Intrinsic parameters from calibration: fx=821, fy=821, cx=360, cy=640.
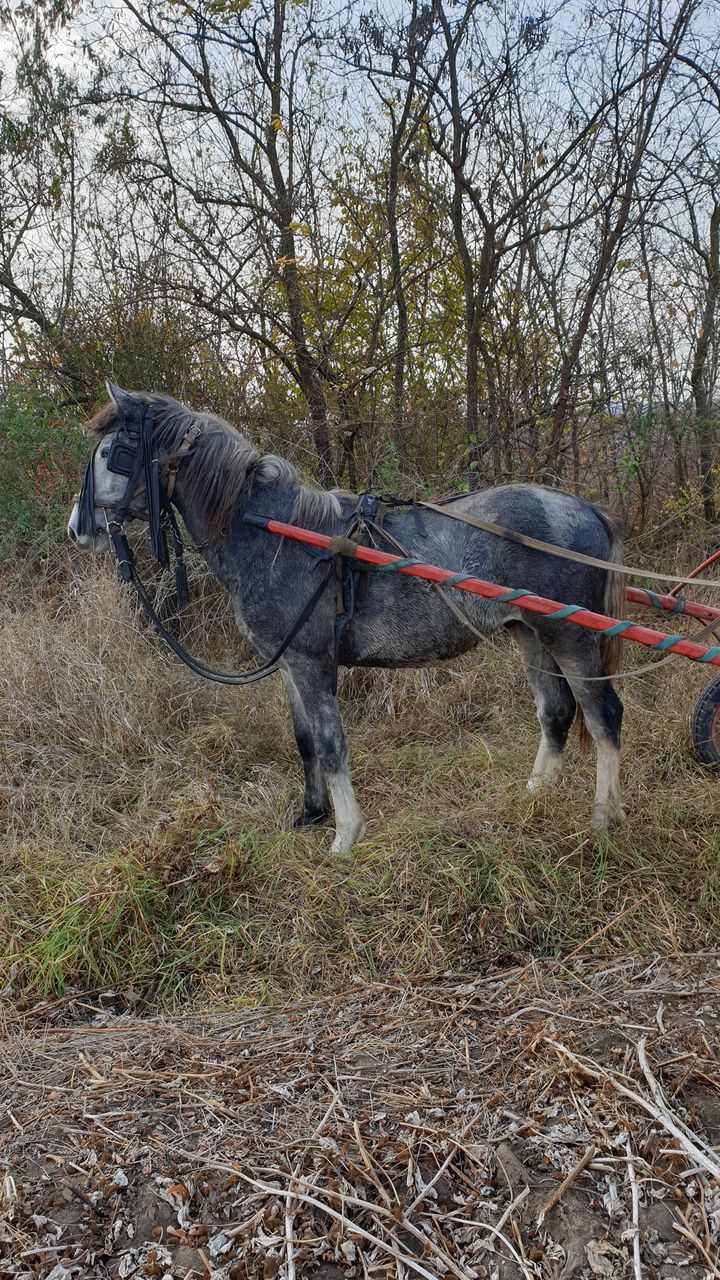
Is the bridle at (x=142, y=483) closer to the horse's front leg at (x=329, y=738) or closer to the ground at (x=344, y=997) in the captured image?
the horse's front leg at (x=329, y=738)

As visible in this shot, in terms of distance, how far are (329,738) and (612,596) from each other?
1.48m

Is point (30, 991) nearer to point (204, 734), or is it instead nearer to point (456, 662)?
point (204, 734)

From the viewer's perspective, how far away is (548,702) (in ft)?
14.2

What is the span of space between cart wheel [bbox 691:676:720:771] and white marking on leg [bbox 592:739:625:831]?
2.57ft

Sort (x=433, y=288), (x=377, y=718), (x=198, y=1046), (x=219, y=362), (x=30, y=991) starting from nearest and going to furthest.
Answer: (x=198, y=1046) < (x=30, y=991) < (x=377, y=718) < (x=219, y=362) < (x=433, y=288)

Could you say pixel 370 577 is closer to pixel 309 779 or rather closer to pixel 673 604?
pixel 309 779

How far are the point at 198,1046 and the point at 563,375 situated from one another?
21.2 ft

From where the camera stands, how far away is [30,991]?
9.78 feet

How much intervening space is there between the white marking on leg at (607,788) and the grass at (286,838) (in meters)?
0.07

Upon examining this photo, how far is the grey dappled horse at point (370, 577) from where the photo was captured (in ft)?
12.2

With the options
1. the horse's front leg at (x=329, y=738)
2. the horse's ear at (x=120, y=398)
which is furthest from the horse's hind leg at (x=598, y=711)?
the horse's ear at (x=120, y=398)

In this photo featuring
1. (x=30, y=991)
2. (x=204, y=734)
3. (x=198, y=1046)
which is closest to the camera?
(x=198, y=1046)

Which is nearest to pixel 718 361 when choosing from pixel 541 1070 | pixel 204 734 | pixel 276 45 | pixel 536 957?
pixel 276 45

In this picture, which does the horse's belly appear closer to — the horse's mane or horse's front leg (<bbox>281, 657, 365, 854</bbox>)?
horse's front leg (<bbox>281, 657, 365, 854</bbox>)
